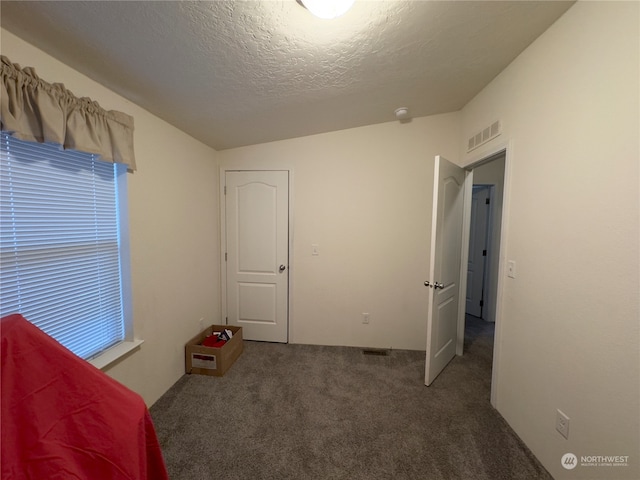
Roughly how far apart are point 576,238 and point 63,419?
2170mm

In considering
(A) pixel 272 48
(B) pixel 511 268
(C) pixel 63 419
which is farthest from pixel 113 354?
(B) pixel 511 268

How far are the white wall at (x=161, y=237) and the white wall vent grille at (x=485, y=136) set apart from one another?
262cm

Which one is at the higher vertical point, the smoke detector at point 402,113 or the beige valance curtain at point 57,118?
the smoke detector at point 402,113

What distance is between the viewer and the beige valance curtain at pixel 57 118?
104 centimetres

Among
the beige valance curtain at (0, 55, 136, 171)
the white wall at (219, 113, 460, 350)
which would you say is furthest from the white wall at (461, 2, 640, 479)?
the beige valance curtain at (0, 55, 136, 171)

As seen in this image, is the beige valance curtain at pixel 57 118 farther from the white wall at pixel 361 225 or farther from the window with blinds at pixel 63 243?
the white wall at pixel 361 225

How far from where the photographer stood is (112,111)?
1.50 m

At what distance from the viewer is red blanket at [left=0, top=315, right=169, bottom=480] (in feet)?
2.04

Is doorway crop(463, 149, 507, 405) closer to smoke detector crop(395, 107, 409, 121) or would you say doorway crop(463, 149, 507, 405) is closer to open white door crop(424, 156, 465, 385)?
open white door crop(424, 156, 465, 385)

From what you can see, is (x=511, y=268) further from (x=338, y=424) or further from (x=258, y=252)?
(x=258, y=252)

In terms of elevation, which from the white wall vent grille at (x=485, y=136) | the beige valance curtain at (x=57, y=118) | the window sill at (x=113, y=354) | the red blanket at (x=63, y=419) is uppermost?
the white wall vent grille at (x=485, y=136)

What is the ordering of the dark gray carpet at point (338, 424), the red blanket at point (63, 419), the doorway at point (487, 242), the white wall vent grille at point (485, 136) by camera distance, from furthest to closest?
the doorway at point (487, 242), the white wall vent grille at point (485, 136), the dark gray carpet at point (338, 424), the red blanket at point (63, 419)

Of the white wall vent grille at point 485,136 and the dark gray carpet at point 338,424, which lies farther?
the white wall vent grille at point 485,136

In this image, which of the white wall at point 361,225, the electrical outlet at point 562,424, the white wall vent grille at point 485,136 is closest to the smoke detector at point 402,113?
the white wall at point 361,225
